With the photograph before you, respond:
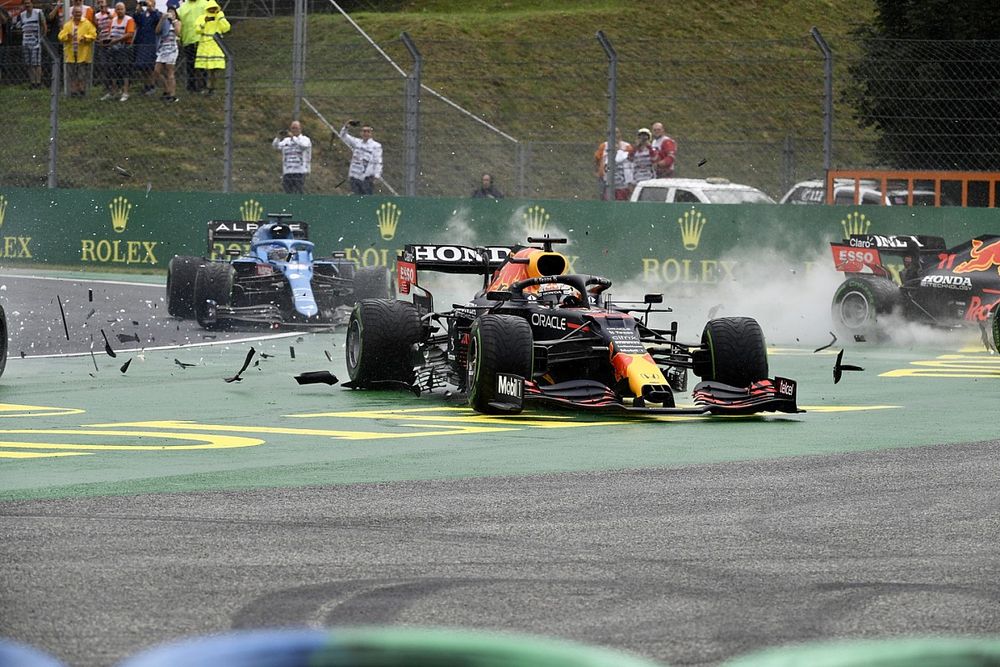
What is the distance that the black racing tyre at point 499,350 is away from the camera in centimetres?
1110

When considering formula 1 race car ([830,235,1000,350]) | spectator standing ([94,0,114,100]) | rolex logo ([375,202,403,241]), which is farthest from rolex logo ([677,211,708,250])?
spectator standing ([94,0,114,100])

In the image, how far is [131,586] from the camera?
5562 millimetres

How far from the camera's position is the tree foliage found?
21281mm

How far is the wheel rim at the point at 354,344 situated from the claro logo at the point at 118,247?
39.2 feet

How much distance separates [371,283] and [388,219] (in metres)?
4.37

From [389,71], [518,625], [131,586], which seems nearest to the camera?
[518,625]

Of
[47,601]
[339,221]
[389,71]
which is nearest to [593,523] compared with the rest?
[47,601]

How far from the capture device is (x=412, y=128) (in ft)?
74.8

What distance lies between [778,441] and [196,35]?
60.8 feet

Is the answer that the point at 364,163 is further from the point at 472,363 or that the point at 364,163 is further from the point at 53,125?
the point at 472,363

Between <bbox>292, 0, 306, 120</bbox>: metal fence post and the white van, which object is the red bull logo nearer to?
the white van

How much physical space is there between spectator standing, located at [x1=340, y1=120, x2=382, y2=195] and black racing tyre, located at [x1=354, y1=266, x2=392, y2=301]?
6690 mm

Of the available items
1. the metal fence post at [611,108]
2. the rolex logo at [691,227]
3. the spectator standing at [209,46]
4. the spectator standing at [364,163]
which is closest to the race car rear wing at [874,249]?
the rolex logo at [691,227]

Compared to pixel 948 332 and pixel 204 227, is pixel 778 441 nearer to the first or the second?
pixel 948 332
